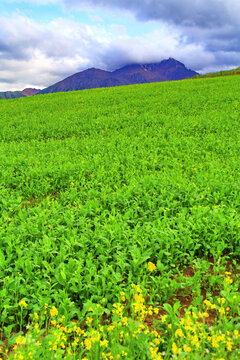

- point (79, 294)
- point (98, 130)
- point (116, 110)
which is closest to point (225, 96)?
point (116, 110)

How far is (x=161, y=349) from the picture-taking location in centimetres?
284

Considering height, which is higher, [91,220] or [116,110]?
[116,110]

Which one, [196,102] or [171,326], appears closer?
[171,326]

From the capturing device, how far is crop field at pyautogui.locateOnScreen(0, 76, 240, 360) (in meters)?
2.79

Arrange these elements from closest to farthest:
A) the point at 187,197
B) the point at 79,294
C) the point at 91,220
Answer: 1. the point at 79,294
2. the point at 91,220
3. the point at 187,197

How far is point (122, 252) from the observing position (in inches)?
165

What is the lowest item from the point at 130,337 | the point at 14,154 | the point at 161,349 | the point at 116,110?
the point at 161,349

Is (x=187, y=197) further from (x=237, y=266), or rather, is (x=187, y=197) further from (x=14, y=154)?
(x=14, y=154)

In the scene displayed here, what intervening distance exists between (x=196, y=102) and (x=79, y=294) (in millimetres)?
20152

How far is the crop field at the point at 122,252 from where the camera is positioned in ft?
9.16

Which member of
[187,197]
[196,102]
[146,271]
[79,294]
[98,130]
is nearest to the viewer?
[79,294]

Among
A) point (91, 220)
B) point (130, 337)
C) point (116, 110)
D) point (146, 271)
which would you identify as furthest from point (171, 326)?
point (116, 110)

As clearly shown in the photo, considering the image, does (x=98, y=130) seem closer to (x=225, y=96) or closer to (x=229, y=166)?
(x=229, y=166)

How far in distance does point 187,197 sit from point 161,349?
4045mm
